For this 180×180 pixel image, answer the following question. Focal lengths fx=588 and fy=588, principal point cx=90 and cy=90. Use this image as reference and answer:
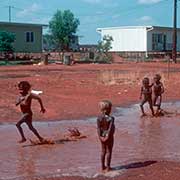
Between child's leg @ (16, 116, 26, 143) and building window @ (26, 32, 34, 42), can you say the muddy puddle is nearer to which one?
child's leg @ (16, 116, 26, 143)

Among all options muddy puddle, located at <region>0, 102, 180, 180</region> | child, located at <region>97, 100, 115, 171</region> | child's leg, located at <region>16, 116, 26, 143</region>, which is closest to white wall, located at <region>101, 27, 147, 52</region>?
muddy puddle, located at <region>0, 102, 180, 180</region>

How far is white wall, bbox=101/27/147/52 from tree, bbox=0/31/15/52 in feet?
69.7

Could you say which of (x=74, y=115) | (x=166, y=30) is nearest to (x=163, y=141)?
(x=74, y=115)

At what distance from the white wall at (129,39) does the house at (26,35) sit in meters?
14.6

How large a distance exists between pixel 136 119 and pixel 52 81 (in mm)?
13044

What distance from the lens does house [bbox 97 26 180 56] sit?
239 feet

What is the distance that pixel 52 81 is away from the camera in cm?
2873

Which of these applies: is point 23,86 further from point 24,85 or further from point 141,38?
point 141,38

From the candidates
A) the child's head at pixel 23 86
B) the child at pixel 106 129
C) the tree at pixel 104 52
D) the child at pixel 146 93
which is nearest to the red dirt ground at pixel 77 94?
the child at pixel 146 93

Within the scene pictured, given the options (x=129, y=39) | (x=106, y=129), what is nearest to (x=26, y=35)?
(x=129, y=39)

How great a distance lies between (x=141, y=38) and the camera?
73.2 m

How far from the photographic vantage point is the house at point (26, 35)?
61022 mm

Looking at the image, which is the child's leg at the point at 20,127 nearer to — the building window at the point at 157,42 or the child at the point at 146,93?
the child at the point at 146,93

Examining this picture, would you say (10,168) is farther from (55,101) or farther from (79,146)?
(55,101)
